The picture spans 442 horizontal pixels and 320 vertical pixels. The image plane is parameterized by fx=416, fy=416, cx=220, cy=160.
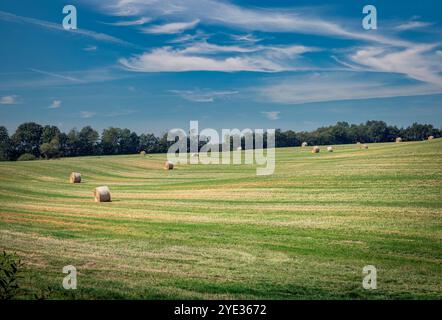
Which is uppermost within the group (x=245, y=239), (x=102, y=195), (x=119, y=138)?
(x=119, y=138)

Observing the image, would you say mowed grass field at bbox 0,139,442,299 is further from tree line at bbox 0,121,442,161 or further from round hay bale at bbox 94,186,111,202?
tree line at bbox 0,121,442,161

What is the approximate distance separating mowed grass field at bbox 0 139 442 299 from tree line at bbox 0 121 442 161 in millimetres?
86388

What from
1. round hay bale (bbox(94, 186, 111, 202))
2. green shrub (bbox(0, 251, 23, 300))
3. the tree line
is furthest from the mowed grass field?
the tree line

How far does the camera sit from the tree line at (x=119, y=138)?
111 metres

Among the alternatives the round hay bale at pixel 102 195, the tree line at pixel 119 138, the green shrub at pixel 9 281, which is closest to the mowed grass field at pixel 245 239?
the green shrub at pixel 9 281

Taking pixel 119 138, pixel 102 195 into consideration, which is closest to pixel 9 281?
pixel 102 195

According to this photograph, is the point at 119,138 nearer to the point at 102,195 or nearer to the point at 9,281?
the point at 102,195

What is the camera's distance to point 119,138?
5551 inches

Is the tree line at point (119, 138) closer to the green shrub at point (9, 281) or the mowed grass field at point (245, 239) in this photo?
the mowed grass field at point (245, 239)

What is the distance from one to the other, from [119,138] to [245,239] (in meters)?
130

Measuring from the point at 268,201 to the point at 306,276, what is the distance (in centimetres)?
1527

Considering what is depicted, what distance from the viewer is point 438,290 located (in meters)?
11.0
